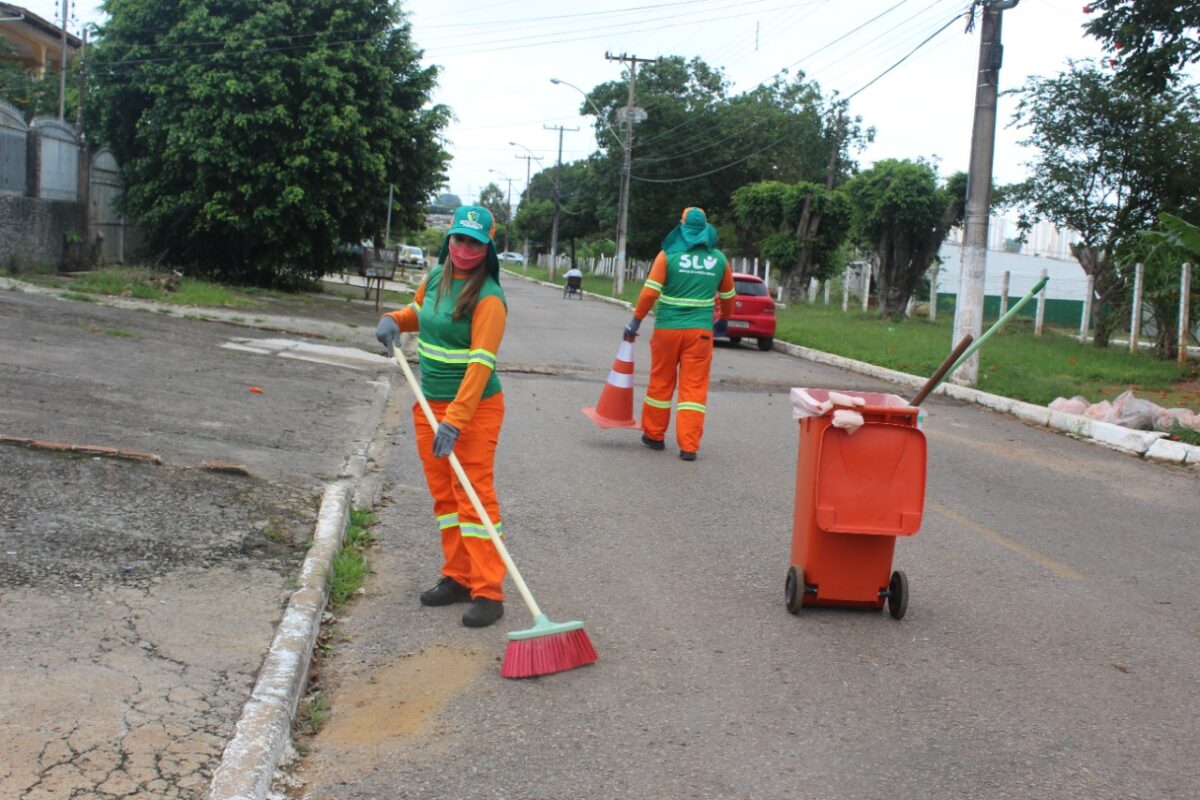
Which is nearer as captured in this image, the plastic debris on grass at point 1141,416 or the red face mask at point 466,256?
the red face mask at point 466,256

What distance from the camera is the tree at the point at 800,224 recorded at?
39.9m

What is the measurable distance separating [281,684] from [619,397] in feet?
18.6

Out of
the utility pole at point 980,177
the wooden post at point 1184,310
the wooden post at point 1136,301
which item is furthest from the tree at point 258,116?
the wooden post at point 1184,310

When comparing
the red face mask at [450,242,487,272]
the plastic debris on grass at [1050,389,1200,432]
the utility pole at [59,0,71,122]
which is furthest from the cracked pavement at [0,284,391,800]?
the utility pole at [59,0,71,122]

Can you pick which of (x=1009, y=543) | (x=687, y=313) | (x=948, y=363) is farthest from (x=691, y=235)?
(x=948, y=363)

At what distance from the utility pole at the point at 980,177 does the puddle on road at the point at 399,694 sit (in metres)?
11.7

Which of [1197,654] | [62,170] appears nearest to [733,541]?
[1197,654]

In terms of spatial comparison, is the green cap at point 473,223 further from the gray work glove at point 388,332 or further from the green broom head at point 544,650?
the green broom head at point 544,650

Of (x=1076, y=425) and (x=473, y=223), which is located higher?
(x=473, y=223)

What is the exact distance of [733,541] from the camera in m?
6.71

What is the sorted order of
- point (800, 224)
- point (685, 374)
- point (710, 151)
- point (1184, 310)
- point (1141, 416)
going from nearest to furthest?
point (685, 374), point (1141, 416), point (1184, 310), point (800, 224), point (710, 151)

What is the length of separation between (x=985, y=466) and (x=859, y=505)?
→ 5072 mm

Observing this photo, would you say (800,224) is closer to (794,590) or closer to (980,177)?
(980,177)

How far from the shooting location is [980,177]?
1517cm
